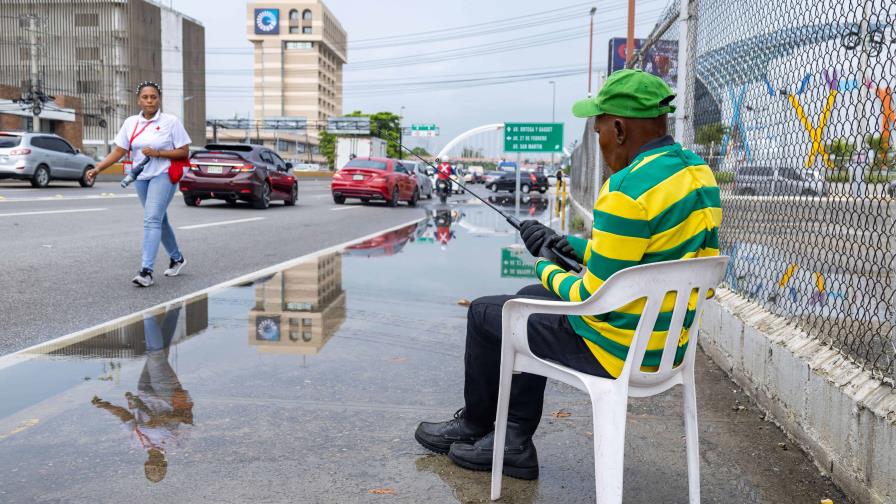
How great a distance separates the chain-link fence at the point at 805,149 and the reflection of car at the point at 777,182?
10 millimetres

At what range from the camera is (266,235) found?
1265 centimetres

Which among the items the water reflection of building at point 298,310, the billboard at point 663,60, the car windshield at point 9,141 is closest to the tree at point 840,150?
the water reflection of building at point 298,310

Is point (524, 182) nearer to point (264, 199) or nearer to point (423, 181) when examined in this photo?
point (423, 181)

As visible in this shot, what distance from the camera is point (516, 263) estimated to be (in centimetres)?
1030

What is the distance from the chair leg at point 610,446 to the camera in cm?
242

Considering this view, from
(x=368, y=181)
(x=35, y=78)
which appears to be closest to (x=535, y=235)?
(x=368, y=181)

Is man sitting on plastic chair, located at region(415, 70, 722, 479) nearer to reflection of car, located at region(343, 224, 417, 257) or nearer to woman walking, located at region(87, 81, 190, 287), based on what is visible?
woman walking, located at region(87, 81, 190, 287)

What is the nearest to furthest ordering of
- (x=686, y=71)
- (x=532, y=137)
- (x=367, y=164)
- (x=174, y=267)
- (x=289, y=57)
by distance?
(x=686, y=71)
(x=174, y=267)
(x=532, y=137)
(x=367, y=164)
(x=289, y=57)

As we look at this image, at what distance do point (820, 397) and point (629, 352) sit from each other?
1.32 metres

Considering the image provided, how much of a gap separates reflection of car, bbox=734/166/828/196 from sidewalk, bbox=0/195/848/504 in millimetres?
1159

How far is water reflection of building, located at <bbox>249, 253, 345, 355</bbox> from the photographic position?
5.38 metres

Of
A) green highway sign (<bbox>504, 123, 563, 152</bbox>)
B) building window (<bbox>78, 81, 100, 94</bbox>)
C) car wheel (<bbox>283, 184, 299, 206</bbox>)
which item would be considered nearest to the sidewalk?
green highway sign (<bbox>504, 123, 563, 152</bbox>)

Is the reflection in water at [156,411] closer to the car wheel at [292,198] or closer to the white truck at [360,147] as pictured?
the car wheel at [292,198]

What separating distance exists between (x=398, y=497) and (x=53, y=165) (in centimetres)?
2546
